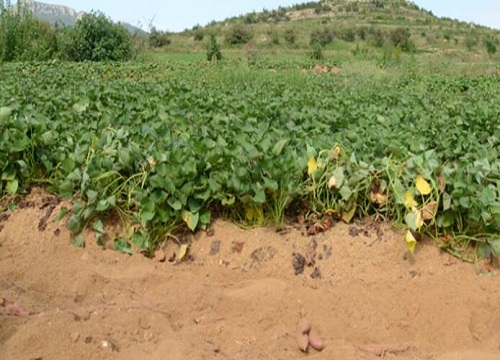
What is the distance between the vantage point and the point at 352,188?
3.35 meters

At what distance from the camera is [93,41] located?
21.9 metres

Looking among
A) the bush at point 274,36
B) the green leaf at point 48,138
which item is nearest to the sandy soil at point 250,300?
the green leaf at point 48,138

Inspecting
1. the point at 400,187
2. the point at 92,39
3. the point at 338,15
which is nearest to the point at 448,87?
the point at 400,187

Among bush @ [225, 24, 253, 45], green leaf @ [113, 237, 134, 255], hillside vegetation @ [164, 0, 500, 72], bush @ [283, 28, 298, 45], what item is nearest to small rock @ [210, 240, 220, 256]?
green leaf @ [113, 237, 134, 255]

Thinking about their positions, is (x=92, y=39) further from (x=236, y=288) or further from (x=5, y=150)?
(x=236, y=288)

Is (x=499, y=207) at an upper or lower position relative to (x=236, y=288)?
upper

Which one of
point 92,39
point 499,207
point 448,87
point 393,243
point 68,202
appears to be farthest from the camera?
point 92,39

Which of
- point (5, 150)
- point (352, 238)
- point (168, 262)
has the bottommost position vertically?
point (168, 262)

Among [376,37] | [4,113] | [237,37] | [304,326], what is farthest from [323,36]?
[304,326]

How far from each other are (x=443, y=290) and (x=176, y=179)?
5.08 ft

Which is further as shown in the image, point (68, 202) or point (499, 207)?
point (68, 202)

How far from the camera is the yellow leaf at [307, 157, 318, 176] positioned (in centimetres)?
340

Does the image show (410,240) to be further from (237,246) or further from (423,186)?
(237,246)

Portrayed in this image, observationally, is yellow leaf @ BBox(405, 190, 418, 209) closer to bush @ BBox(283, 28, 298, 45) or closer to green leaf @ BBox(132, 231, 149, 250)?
green leaf @ BBox(132, 231, 149, 250)
